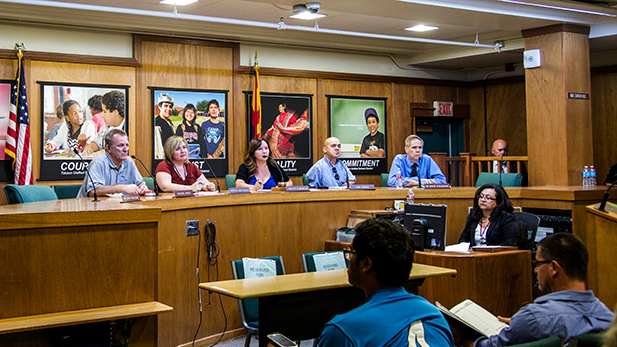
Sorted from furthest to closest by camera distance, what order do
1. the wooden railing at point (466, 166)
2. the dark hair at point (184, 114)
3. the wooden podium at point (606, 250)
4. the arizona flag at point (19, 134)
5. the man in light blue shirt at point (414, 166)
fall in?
1. the wooden railing at point (466, 166)
2. the dark hair at point (184, 114)
3. the man in light blue shirt at point (414, 166)
4. the arizona flag at point (19, 134)
5. the wooden podium at point (606, 250)

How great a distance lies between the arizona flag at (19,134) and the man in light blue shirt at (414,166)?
3848 mm

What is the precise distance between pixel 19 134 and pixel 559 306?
220 inches

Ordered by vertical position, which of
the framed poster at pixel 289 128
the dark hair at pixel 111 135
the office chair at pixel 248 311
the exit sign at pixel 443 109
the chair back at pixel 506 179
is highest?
the exit sign at pixel 443 109

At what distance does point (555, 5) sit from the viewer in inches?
237

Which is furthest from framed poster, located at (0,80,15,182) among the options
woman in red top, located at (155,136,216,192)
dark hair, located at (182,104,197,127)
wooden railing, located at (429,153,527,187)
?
wooden railing, located at (429,153,527,187)

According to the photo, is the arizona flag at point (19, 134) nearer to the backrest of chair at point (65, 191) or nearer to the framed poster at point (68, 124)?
the framed poster at point (68, 124)

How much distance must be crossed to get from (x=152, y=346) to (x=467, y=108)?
8.17 m

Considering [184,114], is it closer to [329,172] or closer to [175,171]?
[329,172]

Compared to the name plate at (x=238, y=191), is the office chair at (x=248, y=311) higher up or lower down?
lower down

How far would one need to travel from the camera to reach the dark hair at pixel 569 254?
2266 mm

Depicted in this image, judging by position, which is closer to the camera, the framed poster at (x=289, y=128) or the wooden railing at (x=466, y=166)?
the wooden railing at (x=466, y=166)

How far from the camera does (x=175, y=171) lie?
5.01m

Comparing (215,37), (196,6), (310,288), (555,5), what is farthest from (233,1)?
(310,288)

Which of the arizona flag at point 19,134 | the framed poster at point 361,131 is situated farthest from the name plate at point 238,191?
the framed poster at point 361,131
